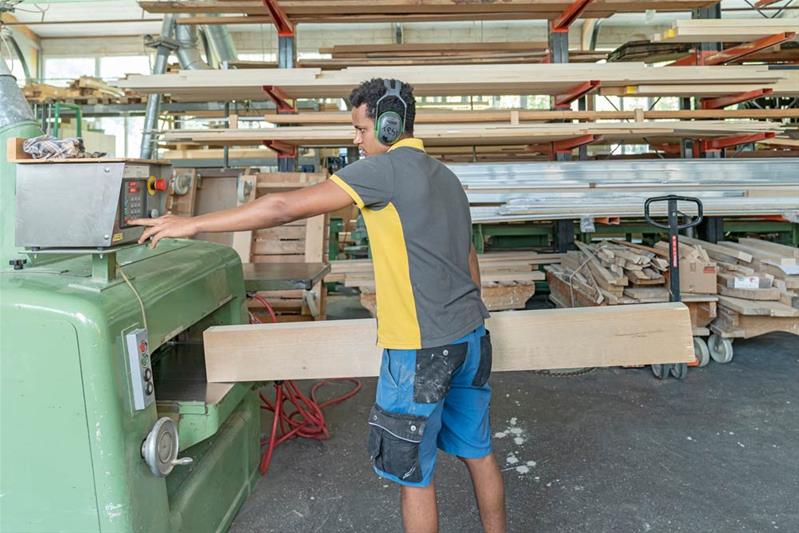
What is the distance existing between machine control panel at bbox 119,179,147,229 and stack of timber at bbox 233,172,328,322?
2.36 meters

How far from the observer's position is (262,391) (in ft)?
12.4

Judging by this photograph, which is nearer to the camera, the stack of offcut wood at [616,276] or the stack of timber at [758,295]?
the stack of timber at [758,295]

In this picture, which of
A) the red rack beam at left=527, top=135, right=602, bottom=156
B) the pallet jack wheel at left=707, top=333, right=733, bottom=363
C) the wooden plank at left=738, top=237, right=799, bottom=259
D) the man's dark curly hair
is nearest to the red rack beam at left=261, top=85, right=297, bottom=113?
the red rack beam at left=527, top=135, right=602, bottom=156

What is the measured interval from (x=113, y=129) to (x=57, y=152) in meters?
13.6

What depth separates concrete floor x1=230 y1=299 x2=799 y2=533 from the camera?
2314 mm

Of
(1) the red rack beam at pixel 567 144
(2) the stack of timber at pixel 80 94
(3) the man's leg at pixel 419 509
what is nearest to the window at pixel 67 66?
(2) the stack of timber at pixel 80 94

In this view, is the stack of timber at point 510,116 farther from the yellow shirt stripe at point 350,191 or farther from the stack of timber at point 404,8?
the yellow shirt stripe at point 350,191

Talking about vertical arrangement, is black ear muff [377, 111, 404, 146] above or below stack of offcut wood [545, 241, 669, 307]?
above

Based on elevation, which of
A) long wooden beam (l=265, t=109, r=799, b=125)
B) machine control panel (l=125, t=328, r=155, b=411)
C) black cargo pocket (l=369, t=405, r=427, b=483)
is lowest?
black cargo pocket (l=369, t=405, r=427, b=483)

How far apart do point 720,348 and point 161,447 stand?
3911mm

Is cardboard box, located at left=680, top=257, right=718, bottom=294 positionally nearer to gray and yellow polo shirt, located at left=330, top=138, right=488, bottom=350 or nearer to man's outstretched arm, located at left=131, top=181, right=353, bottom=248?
gray and yellow polo shirt, located at left=330, top=138, right=488, bottom=350

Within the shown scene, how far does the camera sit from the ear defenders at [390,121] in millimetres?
1704

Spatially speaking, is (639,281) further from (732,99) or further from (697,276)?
(732,99)

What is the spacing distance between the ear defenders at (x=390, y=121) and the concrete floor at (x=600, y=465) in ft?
4.90
